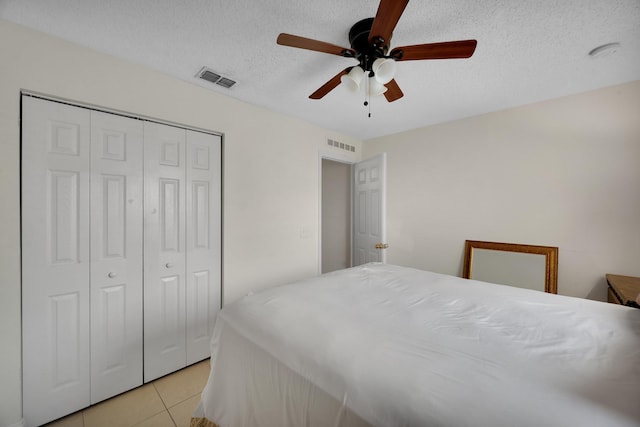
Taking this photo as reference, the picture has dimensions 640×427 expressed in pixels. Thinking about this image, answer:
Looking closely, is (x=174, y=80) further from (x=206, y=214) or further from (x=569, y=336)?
(x=569, y=336)

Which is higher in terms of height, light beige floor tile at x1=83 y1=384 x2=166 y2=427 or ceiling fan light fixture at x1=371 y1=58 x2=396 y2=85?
ceiling fan light fixture at x1=371 y1=58 x2=396 y2=85

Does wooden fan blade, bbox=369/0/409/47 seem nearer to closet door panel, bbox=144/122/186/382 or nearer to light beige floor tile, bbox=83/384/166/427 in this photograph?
closet door panel, bbox=144/122/186/382

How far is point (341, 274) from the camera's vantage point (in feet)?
6.77

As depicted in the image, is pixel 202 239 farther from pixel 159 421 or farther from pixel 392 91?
pixel 392 91

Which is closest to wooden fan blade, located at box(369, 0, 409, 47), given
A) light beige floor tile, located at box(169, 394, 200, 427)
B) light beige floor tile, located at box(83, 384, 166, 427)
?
light beige floor tile, located at box(169, 394, 200, 427)

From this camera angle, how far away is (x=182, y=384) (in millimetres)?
2010

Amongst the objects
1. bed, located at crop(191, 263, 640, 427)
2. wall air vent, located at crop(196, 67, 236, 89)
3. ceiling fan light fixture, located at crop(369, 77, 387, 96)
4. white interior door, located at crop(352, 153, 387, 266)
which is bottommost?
bed, located at crop(191, 263, 640, 427)

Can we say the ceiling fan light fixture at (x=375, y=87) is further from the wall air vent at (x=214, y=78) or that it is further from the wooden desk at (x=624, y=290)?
the wooden desk at (x=624, y=290)

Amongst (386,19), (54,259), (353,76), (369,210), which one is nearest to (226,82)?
(353,76)

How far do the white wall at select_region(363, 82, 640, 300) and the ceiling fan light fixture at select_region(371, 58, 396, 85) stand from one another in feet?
6.64

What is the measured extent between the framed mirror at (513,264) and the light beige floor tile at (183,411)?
9.47 ft

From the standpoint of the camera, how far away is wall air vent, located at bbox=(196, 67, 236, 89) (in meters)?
1.98

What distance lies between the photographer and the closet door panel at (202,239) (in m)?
2.21

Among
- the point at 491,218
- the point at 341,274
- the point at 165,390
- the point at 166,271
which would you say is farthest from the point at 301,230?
the point at 491,218
